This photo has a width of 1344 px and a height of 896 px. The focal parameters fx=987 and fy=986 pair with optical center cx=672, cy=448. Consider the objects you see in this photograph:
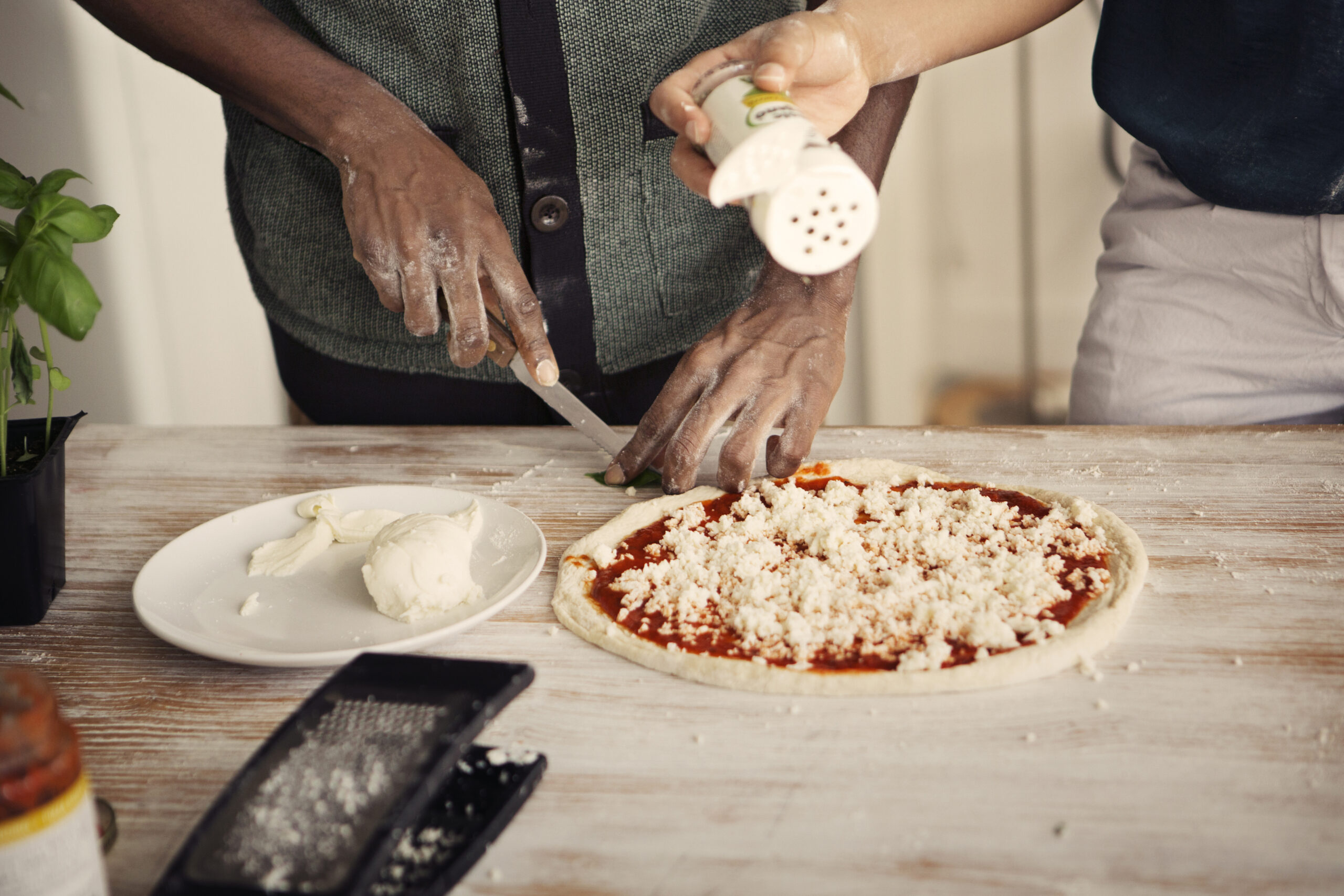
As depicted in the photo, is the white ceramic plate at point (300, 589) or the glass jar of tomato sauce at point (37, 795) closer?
the glass jar of tomato sauce at point (37, 795)

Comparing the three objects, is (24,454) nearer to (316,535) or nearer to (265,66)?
(316,535)

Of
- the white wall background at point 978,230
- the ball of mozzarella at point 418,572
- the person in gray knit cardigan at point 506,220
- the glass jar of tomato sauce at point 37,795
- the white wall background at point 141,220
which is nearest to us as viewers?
the glass jar of tomato sauce at point 37,795

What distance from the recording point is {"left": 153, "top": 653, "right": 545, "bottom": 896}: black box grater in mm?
540

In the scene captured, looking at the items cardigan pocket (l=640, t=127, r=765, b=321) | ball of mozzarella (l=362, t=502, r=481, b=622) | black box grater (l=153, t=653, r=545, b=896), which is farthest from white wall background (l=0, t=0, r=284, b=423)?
black box grater (l=153, t=653, r=545, b=896)

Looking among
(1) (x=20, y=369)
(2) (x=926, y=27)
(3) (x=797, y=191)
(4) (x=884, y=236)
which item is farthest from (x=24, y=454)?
(4) (x=884, y=236)

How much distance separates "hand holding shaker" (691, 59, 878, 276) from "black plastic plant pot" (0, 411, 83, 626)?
2.20 ft

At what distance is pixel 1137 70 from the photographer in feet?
3.97

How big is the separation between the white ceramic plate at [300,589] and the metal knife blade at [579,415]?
0.17 metres

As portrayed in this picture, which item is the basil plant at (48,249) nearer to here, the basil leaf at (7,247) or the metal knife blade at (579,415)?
the basil leaf at (7,247)

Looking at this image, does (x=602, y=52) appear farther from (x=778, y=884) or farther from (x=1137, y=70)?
(x=778, y=884)

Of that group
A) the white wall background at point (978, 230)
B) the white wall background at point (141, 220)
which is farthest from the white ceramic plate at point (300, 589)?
the white wall background at point (978, 230)

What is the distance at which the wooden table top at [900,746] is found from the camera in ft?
2.03

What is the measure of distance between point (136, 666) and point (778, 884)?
0.61m

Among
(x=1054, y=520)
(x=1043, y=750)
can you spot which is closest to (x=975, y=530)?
(x=1054, y=520)
